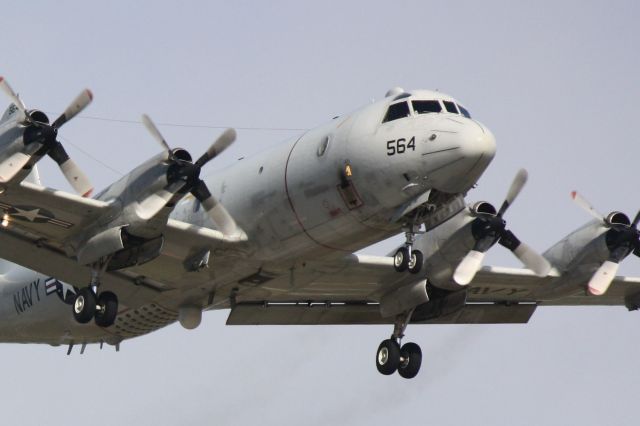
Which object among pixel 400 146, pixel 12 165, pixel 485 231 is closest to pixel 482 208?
pixel 485 231

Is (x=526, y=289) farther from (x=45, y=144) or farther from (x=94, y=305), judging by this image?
(x=45, y=144)

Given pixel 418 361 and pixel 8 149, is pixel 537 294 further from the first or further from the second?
pixel 8 149

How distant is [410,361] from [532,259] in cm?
424

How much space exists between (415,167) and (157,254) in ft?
20.6

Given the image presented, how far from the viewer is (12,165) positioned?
28938 mm

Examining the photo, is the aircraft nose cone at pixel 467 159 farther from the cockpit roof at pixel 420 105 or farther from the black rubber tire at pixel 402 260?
the black rubber tire at pixel 402 260

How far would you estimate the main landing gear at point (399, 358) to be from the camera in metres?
35.2

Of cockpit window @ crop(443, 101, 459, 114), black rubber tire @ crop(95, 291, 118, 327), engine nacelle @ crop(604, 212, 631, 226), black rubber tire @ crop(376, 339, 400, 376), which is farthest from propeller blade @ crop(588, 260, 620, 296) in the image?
black rubber tire @ crop(95, 291, 118, 327)

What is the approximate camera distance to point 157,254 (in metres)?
30.1

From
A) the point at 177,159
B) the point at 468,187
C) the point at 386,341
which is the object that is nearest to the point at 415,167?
the point at 468,187

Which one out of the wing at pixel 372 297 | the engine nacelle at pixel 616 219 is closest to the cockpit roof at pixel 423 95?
the wing at pixel 372 297

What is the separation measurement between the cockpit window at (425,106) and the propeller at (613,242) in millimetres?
6474

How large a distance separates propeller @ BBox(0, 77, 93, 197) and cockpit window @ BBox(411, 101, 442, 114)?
7.75 metres

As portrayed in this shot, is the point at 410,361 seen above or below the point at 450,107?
below
